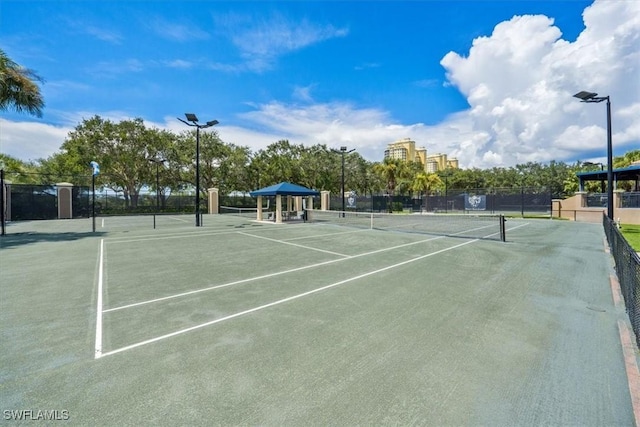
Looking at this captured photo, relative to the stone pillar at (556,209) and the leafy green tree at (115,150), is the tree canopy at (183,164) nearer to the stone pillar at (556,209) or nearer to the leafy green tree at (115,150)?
the leafy green tree at (115,150)

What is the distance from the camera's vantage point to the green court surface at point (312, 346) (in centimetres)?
266

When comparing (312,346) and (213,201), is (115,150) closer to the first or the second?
(213,201)

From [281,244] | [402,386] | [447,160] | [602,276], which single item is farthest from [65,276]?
[447,160]

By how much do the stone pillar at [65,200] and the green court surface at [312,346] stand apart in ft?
79.8

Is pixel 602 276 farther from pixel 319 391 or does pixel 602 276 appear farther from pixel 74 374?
pixel 74 374

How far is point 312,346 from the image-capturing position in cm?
379

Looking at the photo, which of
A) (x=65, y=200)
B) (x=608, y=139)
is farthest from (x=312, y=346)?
(x=65, y=200)

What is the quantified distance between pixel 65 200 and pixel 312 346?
32.8 metres

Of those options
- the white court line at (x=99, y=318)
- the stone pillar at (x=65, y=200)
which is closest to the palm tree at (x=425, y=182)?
the stone pillar at (x=65, y=200)

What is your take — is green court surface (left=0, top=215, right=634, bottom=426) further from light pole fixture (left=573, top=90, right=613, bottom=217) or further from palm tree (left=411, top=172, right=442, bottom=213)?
palm tree (left=411, top=172, right=442, bottom=213)

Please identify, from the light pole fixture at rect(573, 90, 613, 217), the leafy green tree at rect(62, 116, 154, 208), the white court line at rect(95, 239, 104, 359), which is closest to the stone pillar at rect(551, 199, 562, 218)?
the light pole fixture at rect(573, 90, 613, 217)

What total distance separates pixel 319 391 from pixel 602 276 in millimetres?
8413

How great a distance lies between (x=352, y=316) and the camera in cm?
479

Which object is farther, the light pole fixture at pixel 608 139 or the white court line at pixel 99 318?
the light pole fixture at pixel 608 139
